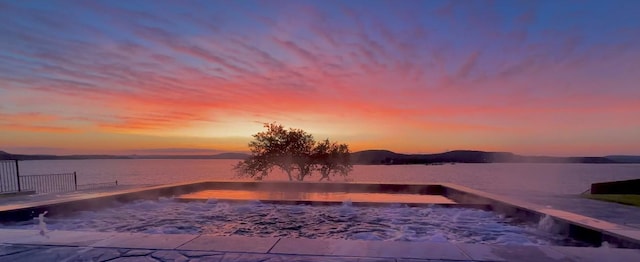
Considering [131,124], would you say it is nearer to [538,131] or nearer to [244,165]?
[244,165]

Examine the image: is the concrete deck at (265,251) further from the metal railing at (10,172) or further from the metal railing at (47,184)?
the metal railing at (47,184)

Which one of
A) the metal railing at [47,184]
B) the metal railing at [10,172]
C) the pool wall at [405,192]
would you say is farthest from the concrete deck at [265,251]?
the metal railing at [47,184]

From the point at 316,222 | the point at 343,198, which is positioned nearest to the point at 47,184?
the point at 343,198

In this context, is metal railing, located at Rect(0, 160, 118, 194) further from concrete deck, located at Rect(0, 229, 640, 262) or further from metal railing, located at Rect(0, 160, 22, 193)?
concrete deck, located at Rect(0, 229, 640, 262)

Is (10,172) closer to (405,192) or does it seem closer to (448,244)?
(405,192)

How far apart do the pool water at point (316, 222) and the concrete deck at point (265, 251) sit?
1.73 meters

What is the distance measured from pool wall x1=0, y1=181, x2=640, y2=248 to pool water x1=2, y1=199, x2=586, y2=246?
0.76 ft

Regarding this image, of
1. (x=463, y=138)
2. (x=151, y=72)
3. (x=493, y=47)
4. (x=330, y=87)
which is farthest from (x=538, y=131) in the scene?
(x=151, y=72)

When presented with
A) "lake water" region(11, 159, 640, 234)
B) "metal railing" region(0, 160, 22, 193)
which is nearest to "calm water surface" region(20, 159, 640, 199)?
"lake water" region(11, 159, 640, 234)

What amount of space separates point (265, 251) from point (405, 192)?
8.88 meters

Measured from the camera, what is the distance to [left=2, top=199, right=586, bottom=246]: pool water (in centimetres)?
599

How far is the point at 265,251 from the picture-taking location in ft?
12.7

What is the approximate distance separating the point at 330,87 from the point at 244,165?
11.5 meters

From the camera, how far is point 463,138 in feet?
83.1
